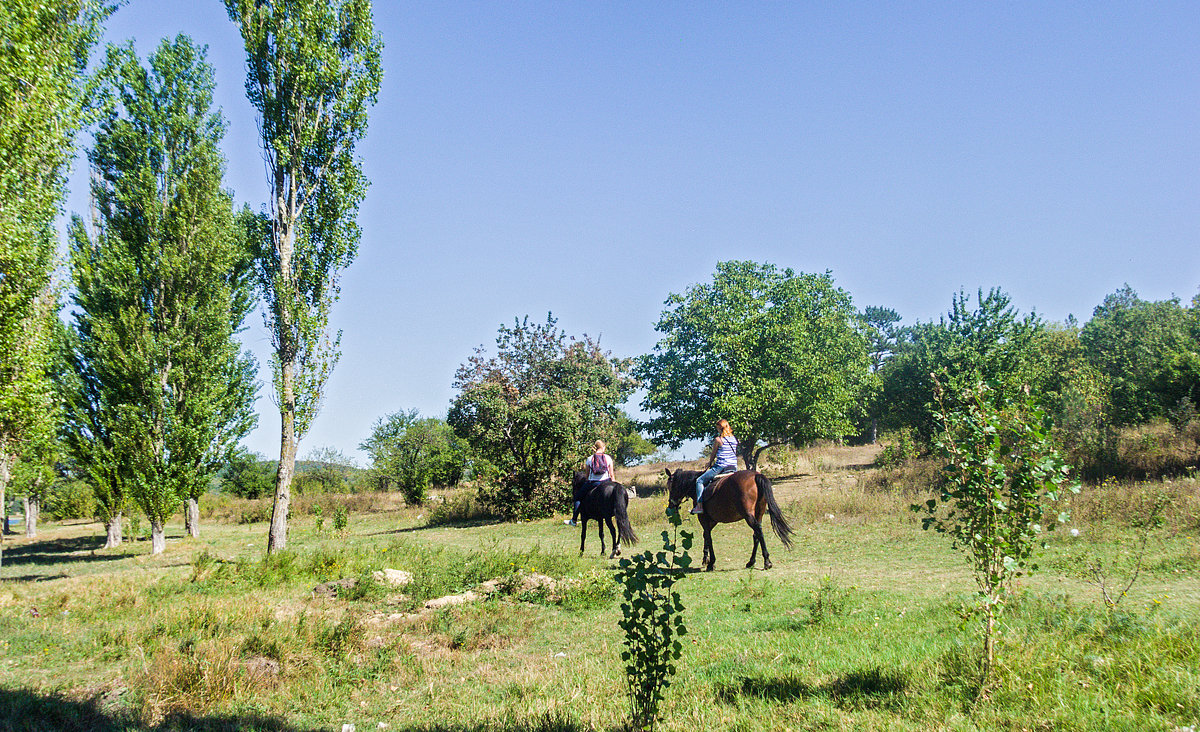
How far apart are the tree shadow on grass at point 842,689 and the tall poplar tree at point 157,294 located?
1742cm

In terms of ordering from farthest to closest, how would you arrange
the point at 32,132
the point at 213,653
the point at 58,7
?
the point at 58,7
the point at 32,132
the point at 213,653

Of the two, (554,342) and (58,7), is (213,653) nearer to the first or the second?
(58,7)

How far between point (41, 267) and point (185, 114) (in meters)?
8.68

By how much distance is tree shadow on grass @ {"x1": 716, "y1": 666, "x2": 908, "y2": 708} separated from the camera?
4.25m

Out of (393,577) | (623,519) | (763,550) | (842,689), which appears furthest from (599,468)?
(842,689)

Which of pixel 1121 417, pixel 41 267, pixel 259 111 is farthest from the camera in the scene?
pixel 1121 417

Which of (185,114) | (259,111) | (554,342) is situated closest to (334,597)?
(259,111)

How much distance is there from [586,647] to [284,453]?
11.7m

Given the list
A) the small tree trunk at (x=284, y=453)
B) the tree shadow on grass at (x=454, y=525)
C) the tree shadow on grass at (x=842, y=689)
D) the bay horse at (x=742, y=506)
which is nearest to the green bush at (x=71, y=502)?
the tree shadow on grass at (x=454, y=525)

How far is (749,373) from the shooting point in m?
29.6

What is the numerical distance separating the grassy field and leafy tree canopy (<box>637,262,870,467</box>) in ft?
56.2

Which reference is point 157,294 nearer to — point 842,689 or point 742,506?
point 742,506

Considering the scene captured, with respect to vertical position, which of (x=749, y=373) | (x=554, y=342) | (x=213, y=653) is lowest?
(x=213, y=653)

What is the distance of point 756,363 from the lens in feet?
97.7
